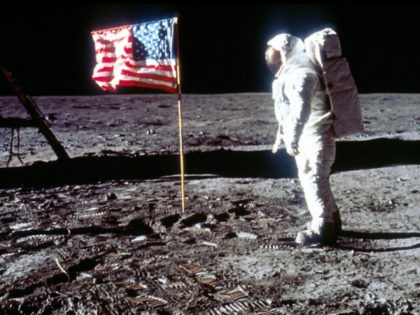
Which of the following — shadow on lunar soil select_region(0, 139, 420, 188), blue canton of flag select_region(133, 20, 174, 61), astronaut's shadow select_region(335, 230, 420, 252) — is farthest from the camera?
shadow on lunar soil select_region(0, 139, 420, 188)

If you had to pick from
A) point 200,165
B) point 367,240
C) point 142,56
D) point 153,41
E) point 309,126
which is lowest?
point 367,240

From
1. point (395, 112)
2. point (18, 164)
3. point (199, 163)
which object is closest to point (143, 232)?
point (199, 163)

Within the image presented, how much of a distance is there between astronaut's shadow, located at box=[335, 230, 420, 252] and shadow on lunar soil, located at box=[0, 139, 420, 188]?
1.96m

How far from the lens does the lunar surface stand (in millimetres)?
3066

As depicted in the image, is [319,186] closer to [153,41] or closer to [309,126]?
[309,126]

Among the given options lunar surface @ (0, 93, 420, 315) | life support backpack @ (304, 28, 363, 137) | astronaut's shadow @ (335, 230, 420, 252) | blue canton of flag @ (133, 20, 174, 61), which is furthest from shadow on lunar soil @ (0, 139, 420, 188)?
life support backpack @ (304, 28, 363, 137)

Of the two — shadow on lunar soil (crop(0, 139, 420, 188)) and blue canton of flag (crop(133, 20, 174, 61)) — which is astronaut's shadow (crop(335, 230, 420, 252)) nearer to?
shadow on lunar soil (crop(0, 139, 420, 188))

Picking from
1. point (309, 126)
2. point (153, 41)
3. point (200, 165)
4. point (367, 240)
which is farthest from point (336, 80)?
point (200, 165)

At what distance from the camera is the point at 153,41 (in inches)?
186

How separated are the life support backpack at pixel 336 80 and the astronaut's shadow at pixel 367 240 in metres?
0.83

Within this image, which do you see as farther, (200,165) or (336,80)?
(200,165)

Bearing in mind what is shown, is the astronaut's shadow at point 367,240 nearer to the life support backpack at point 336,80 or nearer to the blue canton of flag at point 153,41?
the life support backpack at point 336,80

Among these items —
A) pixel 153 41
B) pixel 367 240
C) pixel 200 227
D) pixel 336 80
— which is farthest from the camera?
pixel 153 41

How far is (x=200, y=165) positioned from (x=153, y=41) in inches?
86.0
